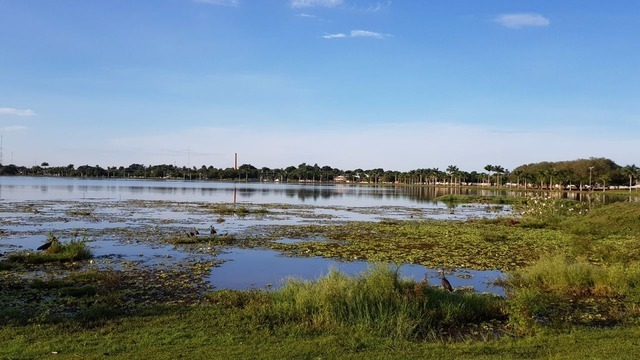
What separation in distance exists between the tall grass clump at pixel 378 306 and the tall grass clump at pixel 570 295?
993 mm

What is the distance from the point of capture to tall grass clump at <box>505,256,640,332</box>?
10.3 metres

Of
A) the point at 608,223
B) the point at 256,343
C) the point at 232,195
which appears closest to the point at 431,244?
the point at 608,223

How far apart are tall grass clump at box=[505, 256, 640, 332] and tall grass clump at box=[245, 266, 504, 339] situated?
3.26 feet

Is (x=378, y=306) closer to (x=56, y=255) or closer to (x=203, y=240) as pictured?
(x=56, y=255)

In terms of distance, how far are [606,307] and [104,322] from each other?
1102 centimetres

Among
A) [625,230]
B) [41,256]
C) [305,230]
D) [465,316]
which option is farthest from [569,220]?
[41,256]

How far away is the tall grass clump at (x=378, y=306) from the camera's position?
32.2 ft

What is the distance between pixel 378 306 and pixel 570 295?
19.2ft

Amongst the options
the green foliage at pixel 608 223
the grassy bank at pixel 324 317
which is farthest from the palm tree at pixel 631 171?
the grassy bank at pixel 324 317

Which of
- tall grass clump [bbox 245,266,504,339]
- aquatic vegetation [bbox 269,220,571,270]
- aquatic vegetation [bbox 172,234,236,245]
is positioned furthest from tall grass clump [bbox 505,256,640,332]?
aquatic vegetation [bbox 172,234,236,245]

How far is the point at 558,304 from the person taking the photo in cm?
1199

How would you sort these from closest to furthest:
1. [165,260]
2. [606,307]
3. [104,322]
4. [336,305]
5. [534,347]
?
[534,347], [104,322], [336,305], [606,307], [165,260]

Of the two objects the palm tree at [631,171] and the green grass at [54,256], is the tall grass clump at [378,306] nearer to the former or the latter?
the green grass at [54,256]

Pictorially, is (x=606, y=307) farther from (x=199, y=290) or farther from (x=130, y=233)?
(x=130, y=233)
